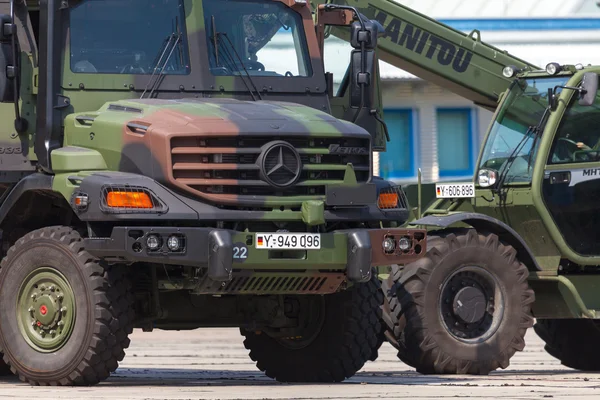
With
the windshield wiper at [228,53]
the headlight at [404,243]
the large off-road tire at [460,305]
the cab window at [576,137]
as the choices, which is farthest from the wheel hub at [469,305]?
the windshield wiper at [228,53]

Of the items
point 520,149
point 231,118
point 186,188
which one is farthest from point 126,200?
point 520,149

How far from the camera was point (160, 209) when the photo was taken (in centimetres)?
1154

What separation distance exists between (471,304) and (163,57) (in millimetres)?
3468

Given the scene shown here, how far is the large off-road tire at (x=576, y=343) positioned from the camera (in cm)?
1570

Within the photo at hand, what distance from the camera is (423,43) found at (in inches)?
659

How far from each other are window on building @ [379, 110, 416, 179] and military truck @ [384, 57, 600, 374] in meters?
14.6

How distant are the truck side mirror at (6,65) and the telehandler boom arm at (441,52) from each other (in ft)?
16.7

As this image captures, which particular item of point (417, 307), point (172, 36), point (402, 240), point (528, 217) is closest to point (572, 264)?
point (528, 217)

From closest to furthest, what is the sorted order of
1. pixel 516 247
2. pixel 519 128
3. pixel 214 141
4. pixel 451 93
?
pixel 214 141 < pixel 516 247 < pixel 519 128 < pixel 451 93

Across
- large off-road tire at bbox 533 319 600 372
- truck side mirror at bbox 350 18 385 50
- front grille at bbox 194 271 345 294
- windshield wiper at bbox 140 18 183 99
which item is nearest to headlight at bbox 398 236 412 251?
front grille at bbox 194 271 345 294

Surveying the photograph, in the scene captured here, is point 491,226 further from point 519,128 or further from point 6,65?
point 6,65

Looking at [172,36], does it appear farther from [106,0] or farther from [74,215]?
[74,215]

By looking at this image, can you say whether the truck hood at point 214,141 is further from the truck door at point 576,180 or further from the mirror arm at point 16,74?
the truck door at point 576,180

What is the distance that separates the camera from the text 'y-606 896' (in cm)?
1667
